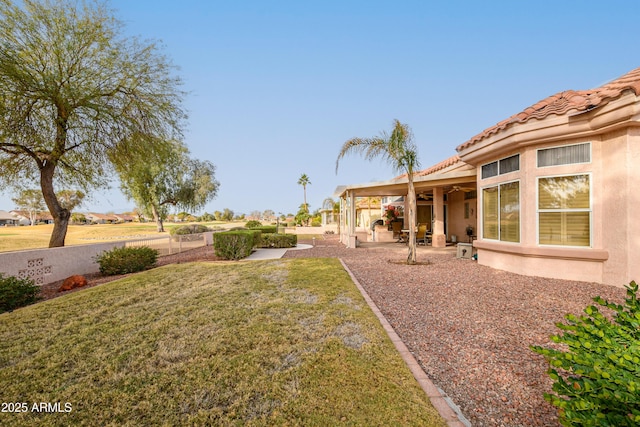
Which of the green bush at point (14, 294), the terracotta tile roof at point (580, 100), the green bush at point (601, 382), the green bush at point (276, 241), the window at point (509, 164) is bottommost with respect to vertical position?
the green bush at point (14, 294)

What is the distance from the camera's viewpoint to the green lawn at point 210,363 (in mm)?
2574

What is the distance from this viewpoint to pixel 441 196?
635 inches

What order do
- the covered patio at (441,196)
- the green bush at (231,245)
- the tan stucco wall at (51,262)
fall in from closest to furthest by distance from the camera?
1. the tan stucco wall at (51,262)
2. the green bush at (231,245)
3. the covered patio at (441,196)

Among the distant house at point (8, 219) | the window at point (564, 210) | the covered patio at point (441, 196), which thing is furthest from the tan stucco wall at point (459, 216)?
the distant house at point (8, 219)

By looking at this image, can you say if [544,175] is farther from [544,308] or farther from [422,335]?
[422,335]

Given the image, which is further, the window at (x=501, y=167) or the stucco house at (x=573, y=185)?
the window at (x=501, y=167)

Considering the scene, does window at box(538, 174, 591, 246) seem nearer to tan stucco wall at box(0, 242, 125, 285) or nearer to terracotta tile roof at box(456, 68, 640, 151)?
terracotta tile roof at box(456, 68, 640, 151)

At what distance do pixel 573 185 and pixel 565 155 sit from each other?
0.82 m

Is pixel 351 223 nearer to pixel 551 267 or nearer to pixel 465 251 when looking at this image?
pixel 465 251

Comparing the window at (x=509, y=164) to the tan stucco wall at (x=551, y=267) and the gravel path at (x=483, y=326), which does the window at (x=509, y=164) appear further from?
the gravel path at (x=483, y=326)

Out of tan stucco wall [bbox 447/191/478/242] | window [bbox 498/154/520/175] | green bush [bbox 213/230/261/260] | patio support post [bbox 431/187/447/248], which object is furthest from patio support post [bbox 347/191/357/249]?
window [bbox 498/154/520/175]

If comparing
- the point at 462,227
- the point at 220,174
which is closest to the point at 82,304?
the point at 462,227

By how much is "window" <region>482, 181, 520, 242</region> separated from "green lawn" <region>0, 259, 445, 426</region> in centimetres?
570

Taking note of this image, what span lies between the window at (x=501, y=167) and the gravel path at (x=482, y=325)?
10.4 feet
